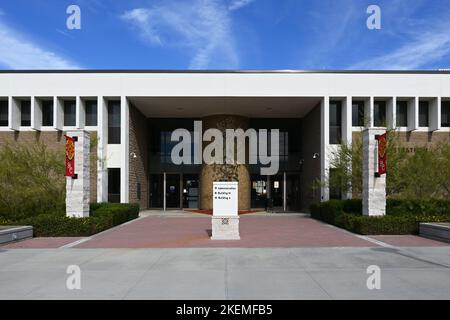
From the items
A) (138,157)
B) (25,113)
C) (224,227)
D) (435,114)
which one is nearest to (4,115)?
(25,113)

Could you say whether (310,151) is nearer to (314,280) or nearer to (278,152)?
(278,152)

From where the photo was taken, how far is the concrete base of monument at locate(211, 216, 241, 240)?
45.2 feet

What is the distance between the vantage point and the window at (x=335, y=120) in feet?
88.5

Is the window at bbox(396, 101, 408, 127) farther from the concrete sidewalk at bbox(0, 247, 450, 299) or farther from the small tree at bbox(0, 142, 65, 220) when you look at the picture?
the small tree at bbox(0, 142, 65, 220)

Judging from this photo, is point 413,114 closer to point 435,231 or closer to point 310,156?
point 310,156

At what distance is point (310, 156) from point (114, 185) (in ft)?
47.1

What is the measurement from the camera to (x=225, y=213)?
45.9ft

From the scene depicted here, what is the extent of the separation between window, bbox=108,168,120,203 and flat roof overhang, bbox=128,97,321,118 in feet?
16.6

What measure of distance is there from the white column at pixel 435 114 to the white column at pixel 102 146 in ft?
71.9

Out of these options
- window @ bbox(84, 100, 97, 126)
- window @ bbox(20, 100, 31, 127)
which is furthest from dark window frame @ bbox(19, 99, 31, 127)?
window @ bbox(84, 100, 97, 126)

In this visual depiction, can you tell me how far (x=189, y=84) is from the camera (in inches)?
1038

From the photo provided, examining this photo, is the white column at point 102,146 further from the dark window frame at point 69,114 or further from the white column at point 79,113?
the dark window frame at point 69,114

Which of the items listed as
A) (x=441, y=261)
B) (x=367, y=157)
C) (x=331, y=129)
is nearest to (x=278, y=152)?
(x=331, y=129)
